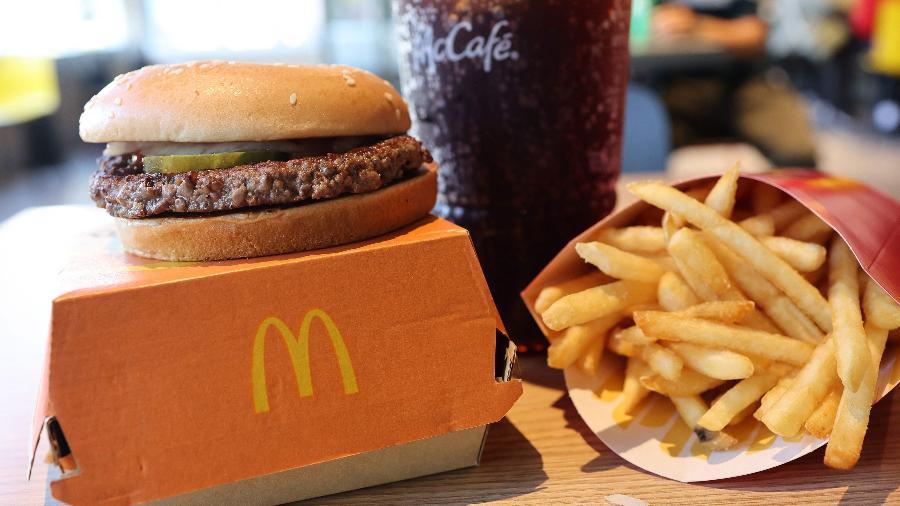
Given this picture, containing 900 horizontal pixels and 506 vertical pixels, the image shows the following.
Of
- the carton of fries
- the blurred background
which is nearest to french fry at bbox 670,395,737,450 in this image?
the carton of fries

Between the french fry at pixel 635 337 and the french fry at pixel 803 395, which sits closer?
the french fry at pixel 803 395

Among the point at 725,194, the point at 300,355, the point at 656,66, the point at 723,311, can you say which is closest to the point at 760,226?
the point at 725,194

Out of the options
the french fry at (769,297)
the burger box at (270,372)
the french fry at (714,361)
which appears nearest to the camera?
the burger box at (270,372)

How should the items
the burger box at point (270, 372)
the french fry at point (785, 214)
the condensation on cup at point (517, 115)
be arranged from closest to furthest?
the burger box at point (270, 372) < the french fry at point (785, 214) < the condensation on cup at point (517, 115)

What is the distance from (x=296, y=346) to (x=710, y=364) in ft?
1.89

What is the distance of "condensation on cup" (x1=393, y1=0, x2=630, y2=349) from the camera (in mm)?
1408

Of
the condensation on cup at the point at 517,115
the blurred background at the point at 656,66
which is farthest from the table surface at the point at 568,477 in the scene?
the blurred background at the point at 656,66

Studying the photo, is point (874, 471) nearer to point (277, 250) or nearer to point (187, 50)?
point (277, 250)

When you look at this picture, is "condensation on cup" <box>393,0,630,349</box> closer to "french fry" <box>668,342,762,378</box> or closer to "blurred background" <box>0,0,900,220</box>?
"french fry" <box>668,342,762,378</box>

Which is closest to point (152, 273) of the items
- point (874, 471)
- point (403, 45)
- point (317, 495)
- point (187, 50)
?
point (317, 495)

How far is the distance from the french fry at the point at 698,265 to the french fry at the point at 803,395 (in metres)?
0.16

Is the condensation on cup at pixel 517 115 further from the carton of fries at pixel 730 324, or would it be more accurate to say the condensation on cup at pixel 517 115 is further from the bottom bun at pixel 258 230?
the bottom bun at pixel 258 230

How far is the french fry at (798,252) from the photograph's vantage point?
1074mm

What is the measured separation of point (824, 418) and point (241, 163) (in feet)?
2.91
